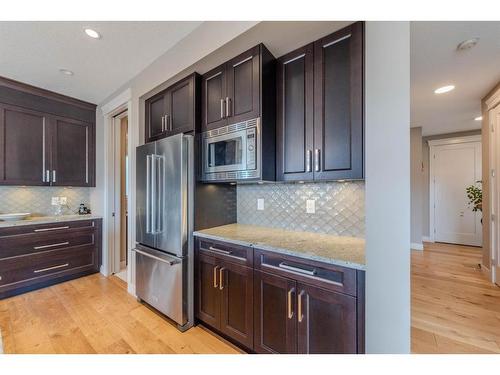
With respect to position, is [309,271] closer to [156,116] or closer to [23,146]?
[156,116]

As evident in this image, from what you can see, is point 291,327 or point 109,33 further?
point 109,33

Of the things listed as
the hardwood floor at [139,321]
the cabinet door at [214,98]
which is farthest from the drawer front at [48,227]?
the cabinet door at [214,98]

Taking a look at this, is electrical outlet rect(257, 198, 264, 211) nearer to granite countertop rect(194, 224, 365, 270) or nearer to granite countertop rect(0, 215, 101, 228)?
granite countertop rect(194, 224, 365, 270)

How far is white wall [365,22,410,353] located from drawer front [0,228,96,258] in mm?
3650

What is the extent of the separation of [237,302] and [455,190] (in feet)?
18.3

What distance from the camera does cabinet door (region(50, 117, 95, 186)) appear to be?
308 cm

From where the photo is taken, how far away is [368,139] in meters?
1.08

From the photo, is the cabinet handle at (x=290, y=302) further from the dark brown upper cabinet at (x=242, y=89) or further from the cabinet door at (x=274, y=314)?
the dark brown upper cabinet at (x=242, y=89)

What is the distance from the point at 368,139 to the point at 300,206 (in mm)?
925

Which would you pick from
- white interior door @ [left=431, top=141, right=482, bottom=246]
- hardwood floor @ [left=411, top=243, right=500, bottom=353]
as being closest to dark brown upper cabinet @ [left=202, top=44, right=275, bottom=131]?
hardwood floor @ [left=411, top=243, right=500, bottom=353]

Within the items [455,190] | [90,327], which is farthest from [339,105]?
[455,190]

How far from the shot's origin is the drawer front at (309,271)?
1.14 metres
